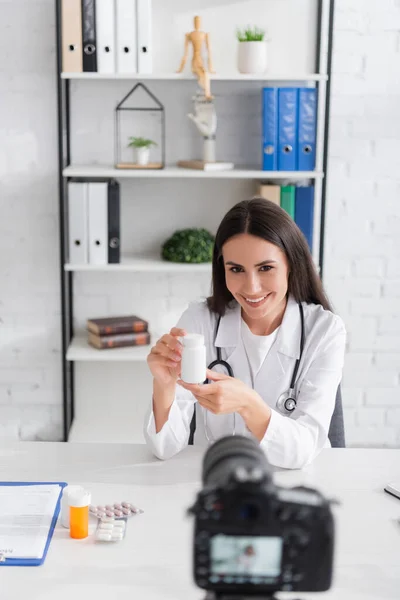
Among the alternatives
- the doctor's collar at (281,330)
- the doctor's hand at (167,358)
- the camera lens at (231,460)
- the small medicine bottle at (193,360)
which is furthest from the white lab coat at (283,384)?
the camera lens at (231,460)

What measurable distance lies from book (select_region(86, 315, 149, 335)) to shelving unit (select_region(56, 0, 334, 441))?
3.0 inches

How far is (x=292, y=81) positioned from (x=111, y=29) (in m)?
0.75

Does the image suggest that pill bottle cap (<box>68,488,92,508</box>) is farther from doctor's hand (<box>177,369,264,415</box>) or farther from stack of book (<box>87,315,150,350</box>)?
stack of book (<box>87,315,150,350</box>)

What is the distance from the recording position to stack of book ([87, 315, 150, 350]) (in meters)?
3.03

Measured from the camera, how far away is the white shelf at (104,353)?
9.71 ft

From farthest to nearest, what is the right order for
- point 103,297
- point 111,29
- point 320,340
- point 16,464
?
point 103,297 < point 111,29 < point 320,340 < point 16,464

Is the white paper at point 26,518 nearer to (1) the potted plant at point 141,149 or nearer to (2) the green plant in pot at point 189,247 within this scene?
(2) the green plant in pot at point 189,247

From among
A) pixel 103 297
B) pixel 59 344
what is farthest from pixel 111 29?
pixel 59 344

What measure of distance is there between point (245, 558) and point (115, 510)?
2.29 ft

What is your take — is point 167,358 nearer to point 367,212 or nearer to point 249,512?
point 249,512

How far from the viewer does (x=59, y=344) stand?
10.5 feet

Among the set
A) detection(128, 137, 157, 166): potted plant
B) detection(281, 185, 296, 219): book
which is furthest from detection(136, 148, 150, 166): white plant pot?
detection(281, 185, 296, 219): book

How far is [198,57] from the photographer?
2.85 m

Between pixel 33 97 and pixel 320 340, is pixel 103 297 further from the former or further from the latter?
pixel 320 340
